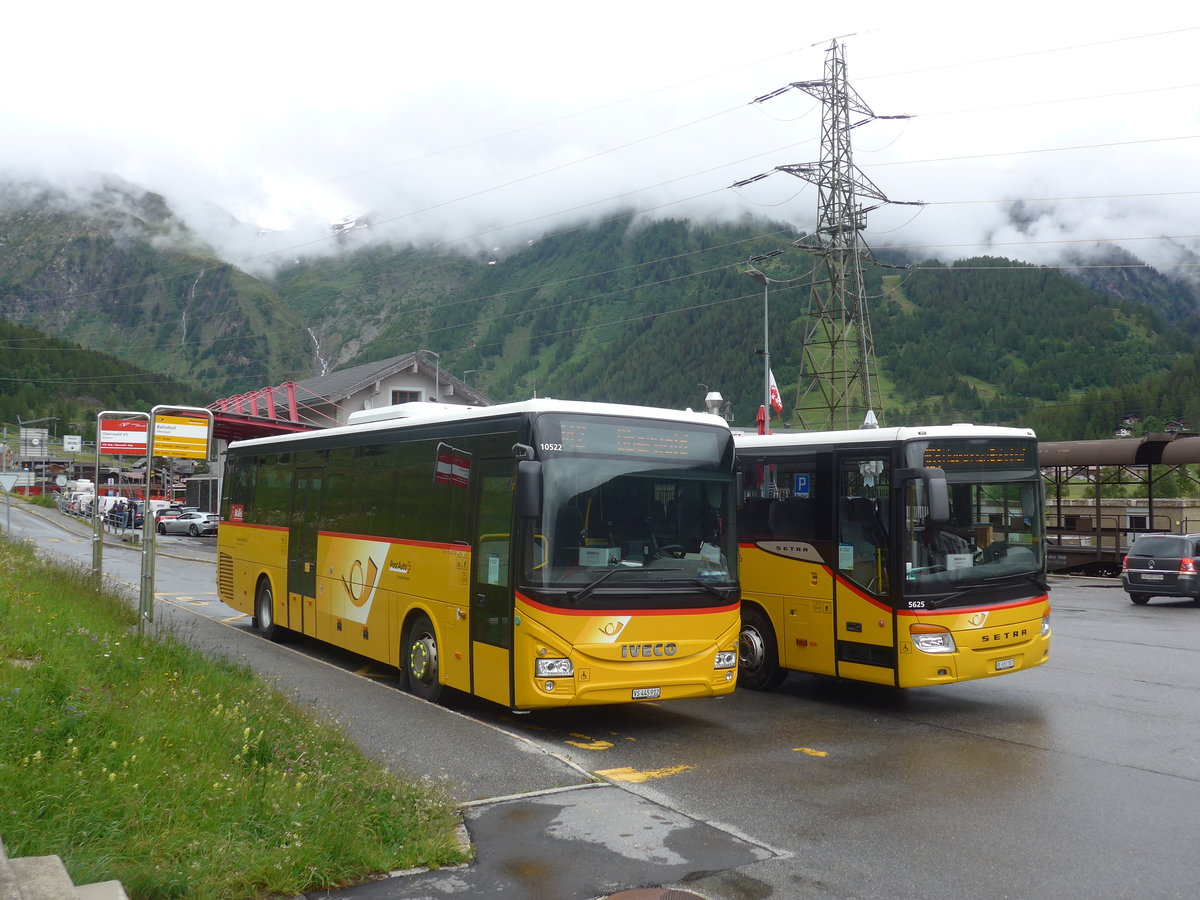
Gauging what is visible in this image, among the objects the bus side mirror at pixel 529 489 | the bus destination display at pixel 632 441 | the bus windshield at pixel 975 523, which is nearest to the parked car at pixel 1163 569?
the bus windshield at pixel 975 523

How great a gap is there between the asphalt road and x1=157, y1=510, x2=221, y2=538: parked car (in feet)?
156

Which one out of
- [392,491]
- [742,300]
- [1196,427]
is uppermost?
[742,300]

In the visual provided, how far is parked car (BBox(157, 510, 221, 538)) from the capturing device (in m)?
58.2

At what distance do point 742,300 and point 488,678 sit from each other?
13736cm

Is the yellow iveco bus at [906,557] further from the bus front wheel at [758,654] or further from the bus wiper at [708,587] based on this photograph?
the bus wiper at [708,587]

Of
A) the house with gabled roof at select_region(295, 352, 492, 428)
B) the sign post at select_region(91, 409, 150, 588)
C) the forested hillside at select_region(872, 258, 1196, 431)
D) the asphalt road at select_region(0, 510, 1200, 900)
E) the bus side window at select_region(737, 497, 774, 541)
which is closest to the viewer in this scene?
the asphalt road at select_region(0, 510, 1200, 900)

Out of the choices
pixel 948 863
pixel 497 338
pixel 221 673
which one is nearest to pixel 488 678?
pixel 221 673

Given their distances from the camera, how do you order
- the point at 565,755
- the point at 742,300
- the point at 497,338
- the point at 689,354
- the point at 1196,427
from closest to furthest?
the point at 565,755 < the point at 1196,427 < the point at 689,354 < the point at 742,300 < the point at 497,338

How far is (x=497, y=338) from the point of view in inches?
7825

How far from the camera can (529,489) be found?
8750mm

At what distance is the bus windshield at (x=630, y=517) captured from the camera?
9.16 meters

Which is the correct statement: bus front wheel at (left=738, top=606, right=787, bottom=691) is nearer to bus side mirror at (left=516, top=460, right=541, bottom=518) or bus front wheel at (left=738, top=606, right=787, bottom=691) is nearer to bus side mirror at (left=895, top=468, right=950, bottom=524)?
bus side mirror at (left=895, top=468, right=950, bottom=524)

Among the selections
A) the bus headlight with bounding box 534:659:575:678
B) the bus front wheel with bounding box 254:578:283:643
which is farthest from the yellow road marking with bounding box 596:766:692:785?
the bus front wheel with bounding box 254:578:283:643

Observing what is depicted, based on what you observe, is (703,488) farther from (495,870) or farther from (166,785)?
(166,785)
